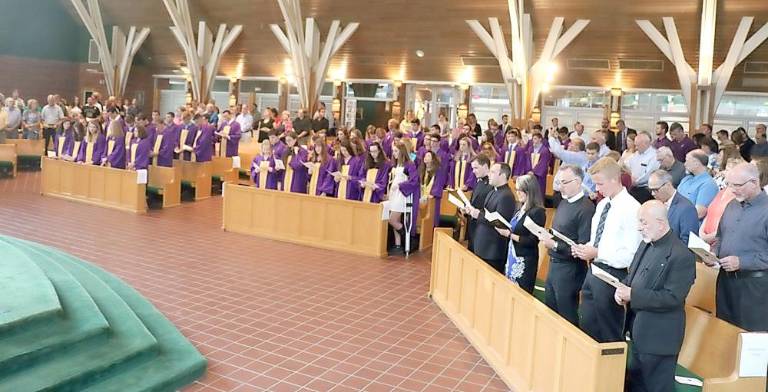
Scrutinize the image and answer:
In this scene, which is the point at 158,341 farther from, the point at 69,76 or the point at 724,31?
the point at 69,76

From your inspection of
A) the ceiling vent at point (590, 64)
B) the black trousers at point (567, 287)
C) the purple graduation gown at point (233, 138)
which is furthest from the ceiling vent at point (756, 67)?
the black trousers at point (567, 287)

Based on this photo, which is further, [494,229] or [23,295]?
[494,229]

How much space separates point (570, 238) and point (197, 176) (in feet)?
34.5

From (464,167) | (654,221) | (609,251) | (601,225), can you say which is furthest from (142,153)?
(654,221)

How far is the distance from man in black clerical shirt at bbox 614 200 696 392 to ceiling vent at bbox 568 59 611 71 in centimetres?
1436

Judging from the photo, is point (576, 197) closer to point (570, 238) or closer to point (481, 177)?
point (570, 238)

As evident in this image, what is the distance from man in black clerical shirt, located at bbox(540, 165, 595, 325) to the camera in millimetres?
5270

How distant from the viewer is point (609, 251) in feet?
15.9

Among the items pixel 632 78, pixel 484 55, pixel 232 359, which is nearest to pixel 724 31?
pixel 632 78

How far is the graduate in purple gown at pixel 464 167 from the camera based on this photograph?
11320mm

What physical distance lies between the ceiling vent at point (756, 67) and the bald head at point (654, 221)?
13851 millimetres

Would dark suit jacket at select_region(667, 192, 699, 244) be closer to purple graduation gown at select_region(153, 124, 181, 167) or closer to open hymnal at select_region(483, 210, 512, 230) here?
open hymnal at select_region(483, 210, 512, 230)

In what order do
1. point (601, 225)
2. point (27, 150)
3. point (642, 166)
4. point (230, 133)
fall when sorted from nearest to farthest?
point (601, 225) → point (642, 166) → point (230, 133) → point (27, 150)

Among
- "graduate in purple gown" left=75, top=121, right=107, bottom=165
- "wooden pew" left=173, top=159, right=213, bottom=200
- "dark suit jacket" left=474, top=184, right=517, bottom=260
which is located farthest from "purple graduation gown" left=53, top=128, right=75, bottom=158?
"dark suit jacket" left=474, top=184, right=517, bottom=260
